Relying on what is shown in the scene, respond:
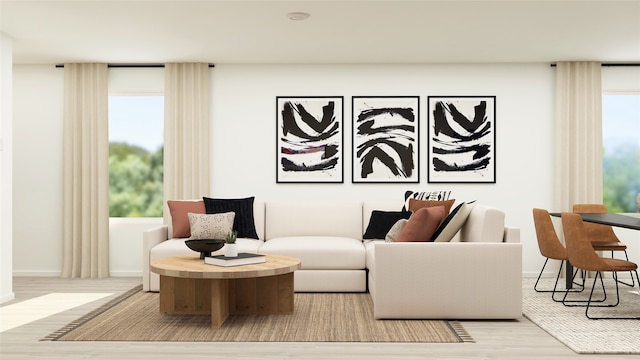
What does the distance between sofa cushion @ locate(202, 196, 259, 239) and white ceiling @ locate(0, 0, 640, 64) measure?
5.20ft

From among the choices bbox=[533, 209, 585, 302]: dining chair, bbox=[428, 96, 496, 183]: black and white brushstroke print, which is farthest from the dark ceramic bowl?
bbox=[428, 96, 496, 183]: black and white brushstroke print

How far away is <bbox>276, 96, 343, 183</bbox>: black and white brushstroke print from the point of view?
710cm

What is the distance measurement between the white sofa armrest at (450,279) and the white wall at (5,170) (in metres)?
3.40

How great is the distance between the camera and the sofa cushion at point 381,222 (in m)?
6.15

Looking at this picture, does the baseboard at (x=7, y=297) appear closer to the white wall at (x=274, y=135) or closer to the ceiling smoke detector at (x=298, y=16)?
the white wall at (x=274, y=135)

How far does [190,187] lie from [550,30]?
13.5 ft

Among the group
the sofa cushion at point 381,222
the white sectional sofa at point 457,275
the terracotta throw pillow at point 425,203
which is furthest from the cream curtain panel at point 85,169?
the white sectional sofa at point 457,275

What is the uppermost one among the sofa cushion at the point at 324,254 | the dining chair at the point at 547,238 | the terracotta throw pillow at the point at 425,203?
the terracotta throw pillow at the point at 425,203

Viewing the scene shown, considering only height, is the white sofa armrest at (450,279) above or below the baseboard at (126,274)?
above

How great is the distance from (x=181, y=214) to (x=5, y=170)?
1647 millimetres

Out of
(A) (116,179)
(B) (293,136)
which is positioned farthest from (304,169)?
(A) (116,179)

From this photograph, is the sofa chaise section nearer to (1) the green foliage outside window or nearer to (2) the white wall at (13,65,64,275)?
(1) the green foliage outside window

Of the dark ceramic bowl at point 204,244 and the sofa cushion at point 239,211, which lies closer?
the dark ceramic bowl at point 204,244

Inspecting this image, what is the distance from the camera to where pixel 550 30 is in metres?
5.57
